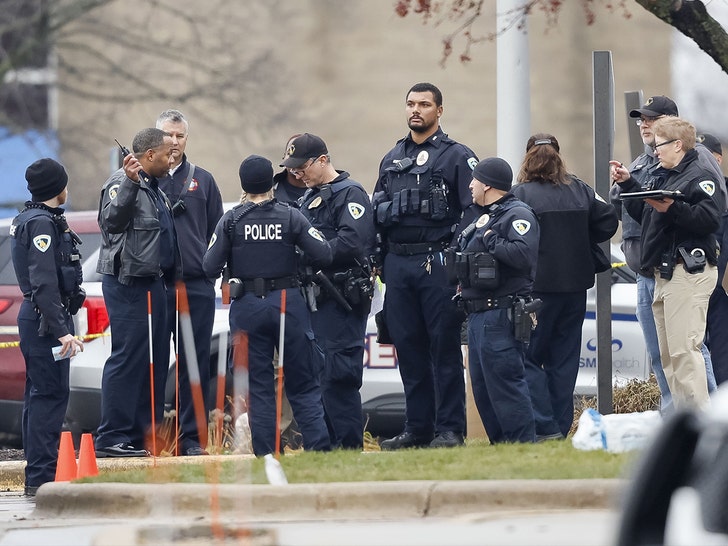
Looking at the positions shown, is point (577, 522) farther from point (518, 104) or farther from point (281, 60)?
point (281, 60)

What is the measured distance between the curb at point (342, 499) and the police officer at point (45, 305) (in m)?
1.39

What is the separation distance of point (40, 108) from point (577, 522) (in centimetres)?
Result: 2487

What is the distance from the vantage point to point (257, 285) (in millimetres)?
9508

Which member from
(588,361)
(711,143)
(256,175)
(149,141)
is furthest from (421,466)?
(711,143)

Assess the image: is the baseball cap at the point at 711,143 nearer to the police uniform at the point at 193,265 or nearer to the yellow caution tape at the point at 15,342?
the police uniform at the point at 193,265

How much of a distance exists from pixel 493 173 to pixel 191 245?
2176 mm

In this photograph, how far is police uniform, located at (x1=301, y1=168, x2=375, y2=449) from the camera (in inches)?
395

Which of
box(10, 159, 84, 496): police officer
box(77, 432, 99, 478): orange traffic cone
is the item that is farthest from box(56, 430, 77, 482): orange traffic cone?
box(10, 159, 84, 496): police officer

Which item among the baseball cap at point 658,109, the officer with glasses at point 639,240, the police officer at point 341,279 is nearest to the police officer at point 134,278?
the police officer at point 341,279

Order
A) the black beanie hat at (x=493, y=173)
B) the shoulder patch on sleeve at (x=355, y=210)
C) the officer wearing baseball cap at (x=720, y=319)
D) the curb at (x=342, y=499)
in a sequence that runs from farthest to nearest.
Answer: the officer wearing baseball cap at (x=720, y=319) → the shoulder patch on sleeve at (x=355, y=210) → the black beanie hat at (x=493, y=173) → the curb at (x=342, y=499)

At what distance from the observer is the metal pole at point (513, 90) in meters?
11.6

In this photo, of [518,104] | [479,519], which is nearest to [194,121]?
[518,104]

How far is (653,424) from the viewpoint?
28.7ft

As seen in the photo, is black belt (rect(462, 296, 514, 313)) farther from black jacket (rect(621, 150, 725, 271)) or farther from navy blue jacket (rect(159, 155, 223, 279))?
navy blue jacket (rect(159, 155, 223, 279))
